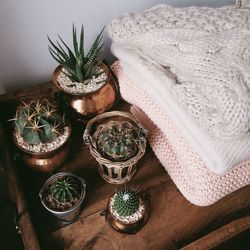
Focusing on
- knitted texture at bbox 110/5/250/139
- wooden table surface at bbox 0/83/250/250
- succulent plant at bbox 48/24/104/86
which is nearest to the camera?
knitted texture at bbox 110/5/250/139

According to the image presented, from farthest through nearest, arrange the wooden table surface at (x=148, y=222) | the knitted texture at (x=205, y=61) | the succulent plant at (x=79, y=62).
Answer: the succulent plant at (x=79, y=62) < the wooden table surface at (x=148, y=222) < the knitted texture at (x=205, y=61)

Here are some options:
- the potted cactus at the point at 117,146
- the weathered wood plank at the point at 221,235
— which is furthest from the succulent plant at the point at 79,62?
the weathered wood plank at the point at 221,235

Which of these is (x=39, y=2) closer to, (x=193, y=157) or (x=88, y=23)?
(x=88, y=23)

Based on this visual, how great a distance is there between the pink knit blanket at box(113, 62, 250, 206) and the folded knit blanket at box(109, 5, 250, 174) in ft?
0.11

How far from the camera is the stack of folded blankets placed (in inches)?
23.7

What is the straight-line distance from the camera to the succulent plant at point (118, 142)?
0.72 metres

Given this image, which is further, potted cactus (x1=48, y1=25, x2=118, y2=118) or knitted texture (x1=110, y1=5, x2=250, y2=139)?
potted cactus (x1=48, y1=25, x2=118, y2=118)

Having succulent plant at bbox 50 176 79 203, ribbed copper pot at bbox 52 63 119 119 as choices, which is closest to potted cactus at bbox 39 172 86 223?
succulent plant at bbox 50 176 79 203

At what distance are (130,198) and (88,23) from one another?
45 cm

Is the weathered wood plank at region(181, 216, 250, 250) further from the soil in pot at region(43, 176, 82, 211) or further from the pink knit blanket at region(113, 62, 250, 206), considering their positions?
the soil in pot at region(43, 176, 82, 211)

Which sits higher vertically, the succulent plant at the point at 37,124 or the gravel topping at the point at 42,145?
the succulent plant at the point at 37,124

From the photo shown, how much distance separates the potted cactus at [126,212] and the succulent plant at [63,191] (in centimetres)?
8

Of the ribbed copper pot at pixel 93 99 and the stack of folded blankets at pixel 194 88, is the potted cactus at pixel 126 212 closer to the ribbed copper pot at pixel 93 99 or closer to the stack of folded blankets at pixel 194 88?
the stack of folded blankets at pixel 194 88

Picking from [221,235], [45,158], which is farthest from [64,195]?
[221,235]
